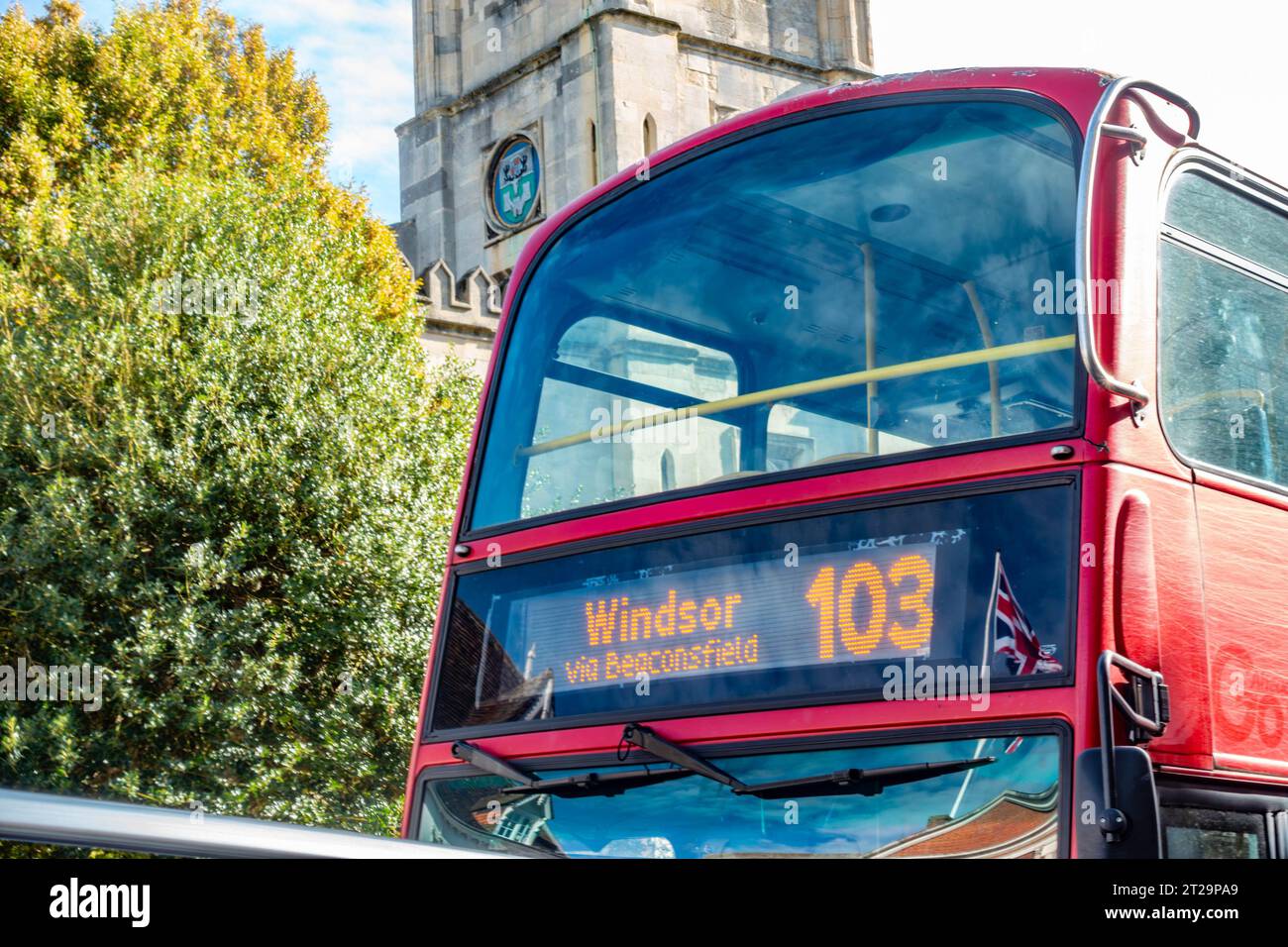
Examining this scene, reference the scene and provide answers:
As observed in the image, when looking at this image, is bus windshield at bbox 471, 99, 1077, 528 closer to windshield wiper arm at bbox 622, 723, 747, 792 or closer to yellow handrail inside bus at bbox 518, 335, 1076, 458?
yellow handrail inside bus at bbox 518, 335, 1076, 458

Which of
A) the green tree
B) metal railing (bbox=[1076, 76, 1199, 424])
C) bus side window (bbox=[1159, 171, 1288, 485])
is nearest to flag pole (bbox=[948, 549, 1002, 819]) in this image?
metal railing (bbox=[1076, 76, 1199, 424])

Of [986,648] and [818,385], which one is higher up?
[818,385]

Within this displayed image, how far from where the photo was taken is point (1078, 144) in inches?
163

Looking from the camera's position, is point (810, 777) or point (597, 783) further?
point (597, 783)

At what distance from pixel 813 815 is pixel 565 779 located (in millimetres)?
912

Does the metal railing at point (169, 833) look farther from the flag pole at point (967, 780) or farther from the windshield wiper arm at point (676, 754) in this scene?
the windshield wiper arm at point (676, 754)

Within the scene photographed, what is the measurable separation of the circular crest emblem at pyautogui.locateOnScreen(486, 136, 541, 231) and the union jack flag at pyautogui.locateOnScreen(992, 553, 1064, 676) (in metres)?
29.0

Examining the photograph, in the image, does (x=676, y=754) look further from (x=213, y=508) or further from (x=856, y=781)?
(x=213, y=508)

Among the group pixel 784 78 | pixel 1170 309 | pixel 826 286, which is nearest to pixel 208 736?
pixel 826 286

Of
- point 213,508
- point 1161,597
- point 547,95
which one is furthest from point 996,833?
point 547,95

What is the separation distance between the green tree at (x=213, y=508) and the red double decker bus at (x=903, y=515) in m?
7.06

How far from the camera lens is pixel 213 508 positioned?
12.0 m

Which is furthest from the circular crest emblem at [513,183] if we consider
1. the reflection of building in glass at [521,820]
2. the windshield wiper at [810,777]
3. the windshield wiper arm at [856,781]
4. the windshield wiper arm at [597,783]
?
the windshield wiper arm at [856,781]

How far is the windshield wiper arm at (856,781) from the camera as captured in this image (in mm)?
3699
